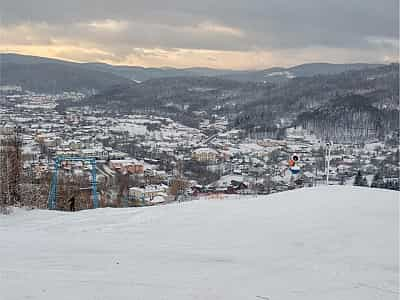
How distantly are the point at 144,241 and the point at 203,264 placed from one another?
1556 mm

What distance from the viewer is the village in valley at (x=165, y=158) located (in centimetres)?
2134

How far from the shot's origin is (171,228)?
7.86 metres

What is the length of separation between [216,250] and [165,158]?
39489 mm

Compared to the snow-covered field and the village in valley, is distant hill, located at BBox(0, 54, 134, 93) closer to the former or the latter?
the village in valley

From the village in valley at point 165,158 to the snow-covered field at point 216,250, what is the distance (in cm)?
552

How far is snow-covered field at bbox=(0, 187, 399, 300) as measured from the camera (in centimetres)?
453

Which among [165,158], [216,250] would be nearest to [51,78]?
[165,158]

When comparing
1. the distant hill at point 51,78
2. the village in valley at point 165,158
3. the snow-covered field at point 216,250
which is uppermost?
the distant hill at point 51,78

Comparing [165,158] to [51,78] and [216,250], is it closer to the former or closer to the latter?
[216,250]

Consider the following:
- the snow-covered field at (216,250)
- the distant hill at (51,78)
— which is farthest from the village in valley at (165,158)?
the distant hill at (51,78)

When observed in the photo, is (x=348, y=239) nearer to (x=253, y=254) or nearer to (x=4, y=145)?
(x=253, y=254)

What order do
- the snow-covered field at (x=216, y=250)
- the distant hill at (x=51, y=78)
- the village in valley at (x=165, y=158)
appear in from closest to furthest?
the snow-covered field at (x=216, y=250)
the village in valley at (x=165, y=158)
the distant hill at (x=51, y=78)

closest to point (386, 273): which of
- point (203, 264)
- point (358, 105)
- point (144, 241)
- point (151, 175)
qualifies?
point (203, 264)

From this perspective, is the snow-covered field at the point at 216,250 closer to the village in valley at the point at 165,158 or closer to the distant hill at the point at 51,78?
the village in valley at the point at 165,158
